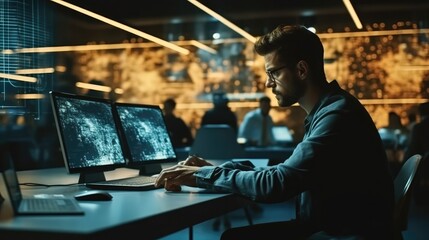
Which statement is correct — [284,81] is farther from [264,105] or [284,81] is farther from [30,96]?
[264,105]

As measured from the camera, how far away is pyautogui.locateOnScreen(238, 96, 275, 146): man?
8.13 m

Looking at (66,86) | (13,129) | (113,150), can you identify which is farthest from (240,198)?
(66,86)

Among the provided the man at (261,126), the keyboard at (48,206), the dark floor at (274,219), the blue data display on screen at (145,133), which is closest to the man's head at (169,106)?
the man at (261,126)

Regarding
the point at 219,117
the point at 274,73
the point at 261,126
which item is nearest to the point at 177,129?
the point at 219,117

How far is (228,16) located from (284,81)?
7656 millimetres

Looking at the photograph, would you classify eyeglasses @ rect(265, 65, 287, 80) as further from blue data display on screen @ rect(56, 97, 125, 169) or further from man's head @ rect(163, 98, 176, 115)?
man's head @ rect(163, 98, 176, 115)

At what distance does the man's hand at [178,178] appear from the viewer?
1910mm

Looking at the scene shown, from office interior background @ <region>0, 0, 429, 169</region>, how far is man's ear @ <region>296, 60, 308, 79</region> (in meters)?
5.57

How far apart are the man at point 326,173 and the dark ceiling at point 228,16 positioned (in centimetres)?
637

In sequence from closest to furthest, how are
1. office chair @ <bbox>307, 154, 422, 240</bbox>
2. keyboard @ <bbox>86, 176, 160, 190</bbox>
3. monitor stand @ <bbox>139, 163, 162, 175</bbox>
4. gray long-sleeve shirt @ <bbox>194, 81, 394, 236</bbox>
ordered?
gray long-sleeve shirt @ <bbox>194, 81, 394, 236</bbox>, office chair @ <bbox>307, 154, 422, 240</bbox>, keyboard @ <bbox>86, 176, 160, 190</bbox>, monitor stand @ <bbox>139, 163, 162, 175</bbox>

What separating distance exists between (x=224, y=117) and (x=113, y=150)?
554 cm

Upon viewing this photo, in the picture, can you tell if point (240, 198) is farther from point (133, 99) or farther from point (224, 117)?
point (133, 99)

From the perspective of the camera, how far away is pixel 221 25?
10.6 meters

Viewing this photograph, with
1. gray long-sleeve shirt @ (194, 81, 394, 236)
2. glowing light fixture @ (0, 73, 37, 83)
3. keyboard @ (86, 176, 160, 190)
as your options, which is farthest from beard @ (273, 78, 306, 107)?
glowing light fixture @ (0, 73, 37, 83)
